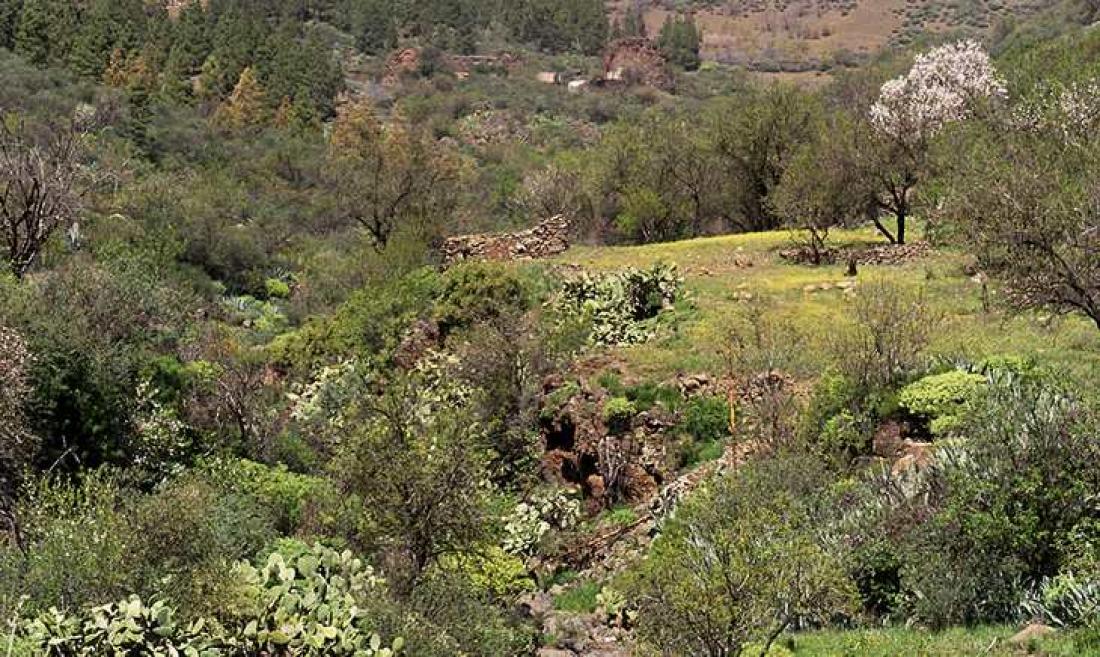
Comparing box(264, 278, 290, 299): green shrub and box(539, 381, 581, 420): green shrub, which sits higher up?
box(539, 381, 581, 420): green shrub

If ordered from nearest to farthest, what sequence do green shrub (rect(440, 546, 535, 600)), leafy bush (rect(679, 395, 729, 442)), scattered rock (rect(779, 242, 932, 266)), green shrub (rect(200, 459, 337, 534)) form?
1. green shrub (rect(440, 546, 535, 600))
2. green shrub (rect(200, 459, 337, 534))
3. leafy bush (rect(679, 395, 729, 442))
4. scattered rock (rect(779, 242, 932, 266))

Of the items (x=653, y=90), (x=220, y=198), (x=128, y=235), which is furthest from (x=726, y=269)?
(x=653, y=90)

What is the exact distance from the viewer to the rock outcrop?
1308 inches

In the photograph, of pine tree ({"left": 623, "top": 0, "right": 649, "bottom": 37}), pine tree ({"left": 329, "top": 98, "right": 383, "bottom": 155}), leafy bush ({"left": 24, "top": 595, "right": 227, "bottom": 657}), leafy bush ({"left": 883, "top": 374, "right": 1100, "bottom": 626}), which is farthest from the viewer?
pine tree ({"left": 623, "top": 0, "right": 649, "bottom": 37})

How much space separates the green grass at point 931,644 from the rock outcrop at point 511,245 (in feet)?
72.2

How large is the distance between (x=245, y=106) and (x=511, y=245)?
45.7 metres

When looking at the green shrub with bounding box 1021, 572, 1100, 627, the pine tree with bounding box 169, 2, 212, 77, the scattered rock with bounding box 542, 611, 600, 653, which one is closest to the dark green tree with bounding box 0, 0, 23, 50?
the pine tree with bounding box 169, 2, 212, 77

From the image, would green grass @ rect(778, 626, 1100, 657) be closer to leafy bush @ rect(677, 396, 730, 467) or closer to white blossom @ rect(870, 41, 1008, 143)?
leafy bush @ rect(677, 396, 730, 467)

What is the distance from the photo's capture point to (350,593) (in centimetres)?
1162

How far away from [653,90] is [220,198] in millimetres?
66059

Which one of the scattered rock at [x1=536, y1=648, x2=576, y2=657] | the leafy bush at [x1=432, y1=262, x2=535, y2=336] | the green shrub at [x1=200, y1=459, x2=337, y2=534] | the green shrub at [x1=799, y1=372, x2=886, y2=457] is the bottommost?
the scattered rock at [x1=536, y1=648, x2=576, y2=657]

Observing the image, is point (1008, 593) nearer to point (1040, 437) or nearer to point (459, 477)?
point (1040, 437)

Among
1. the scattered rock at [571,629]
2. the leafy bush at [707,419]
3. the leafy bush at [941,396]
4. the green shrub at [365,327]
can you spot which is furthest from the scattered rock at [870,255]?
the scattered rock at [571,629]

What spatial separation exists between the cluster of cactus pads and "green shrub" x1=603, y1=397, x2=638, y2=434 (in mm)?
8732
